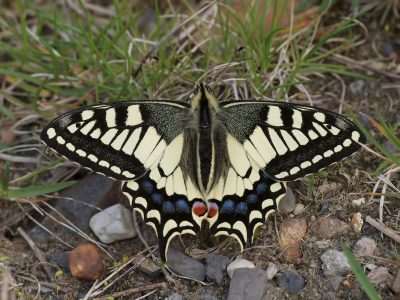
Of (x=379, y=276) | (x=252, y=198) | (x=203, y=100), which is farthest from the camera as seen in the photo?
(x=203, y=100)

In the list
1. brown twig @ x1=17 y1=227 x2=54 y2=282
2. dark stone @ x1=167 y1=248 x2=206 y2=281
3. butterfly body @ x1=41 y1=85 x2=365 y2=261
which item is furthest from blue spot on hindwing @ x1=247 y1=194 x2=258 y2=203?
brown twig @ x1=17 y1=227 x2=54 y2=282

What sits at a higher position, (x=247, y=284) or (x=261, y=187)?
(x=261, y=187)

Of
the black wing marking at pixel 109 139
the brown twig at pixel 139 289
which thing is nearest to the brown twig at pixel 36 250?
the brown twig at pixel 139 289

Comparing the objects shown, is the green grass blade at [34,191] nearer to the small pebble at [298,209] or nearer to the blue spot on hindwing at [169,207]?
the blue spot on hindwing at [169,207]

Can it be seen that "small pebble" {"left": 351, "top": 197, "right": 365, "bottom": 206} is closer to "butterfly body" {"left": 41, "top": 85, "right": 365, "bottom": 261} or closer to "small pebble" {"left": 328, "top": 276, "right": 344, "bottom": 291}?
"butterfly body" {"left": 41, "top": 85, "right": 365, "bottom": 261}

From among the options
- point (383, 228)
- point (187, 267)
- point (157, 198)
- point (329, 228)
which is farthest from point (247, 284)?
point (383, 228)

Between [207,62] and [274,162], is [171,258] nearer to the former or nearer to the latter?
[274,162]

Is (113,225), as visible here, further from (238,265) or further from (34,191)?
(238,265)
